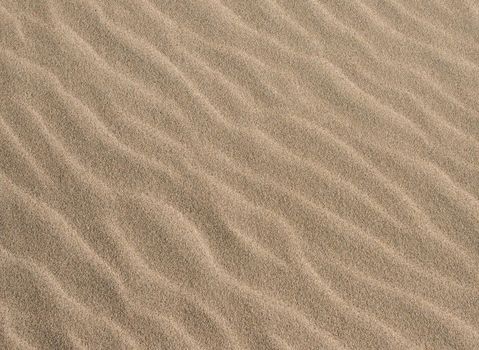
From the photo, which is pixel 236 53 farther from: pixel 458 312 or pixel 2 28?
pixel 458 312

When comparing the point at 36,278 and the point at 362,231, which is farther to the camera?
the point at 362,231

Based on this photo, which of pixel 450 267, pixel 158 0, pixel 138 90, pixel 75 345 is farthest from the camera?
pixel 158 0

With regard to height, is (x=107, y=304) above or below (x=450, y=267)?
below

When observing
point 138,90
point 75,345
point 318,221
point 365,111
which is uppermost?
point 365,111

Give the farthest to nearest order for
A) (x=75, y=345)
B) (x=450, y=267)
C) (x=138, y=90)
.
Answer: (x=138, y=90)
(x=450, y=267)
(x=75, y=345)

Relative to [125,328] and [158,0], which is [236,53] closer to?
[158,0]

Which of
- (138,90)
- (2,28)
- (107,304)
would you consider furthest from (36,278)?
(2,28)
